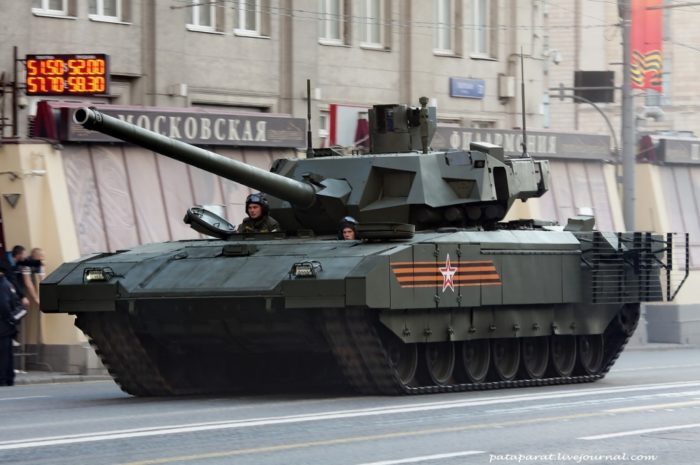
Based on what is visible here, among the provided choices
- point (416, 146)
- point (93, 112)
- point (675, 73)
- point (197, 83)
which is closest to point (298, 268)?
point (93, 112)

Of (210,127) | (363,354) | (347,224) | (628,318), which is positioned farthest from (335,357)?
(210,127)

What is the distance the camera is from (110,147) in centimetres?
2708

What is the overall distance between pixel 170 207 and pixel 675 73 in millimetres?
42071

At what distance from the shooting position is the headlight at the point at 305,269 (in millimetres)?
17062

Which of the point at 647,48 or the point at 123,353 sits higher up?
the point at 647,48

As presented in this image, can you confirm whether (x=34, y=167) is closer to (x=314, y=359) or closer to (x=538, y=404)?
(x=314, y=359)

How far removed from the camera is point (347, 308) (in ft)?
56.6

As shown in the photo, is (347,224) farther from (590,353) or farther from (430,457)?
(430,457)

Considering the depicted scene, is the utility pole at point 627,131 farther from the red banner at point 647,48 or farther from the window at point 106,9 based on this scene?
the red banner at point 647,48

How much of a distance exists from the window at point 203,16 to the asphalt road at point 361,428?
12609mm

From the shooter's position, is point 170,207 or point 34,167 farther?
point 170,207

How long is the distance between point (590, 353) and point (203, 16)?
Answer: 1242 cm

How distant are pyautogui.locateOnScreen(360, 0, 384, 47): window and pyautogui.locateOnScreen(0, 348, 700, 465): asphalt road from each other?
1635cm

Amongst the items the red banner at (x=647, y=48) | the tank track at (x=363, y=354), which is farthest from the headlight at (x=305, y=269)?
the red banner at (x=647, y=48)
